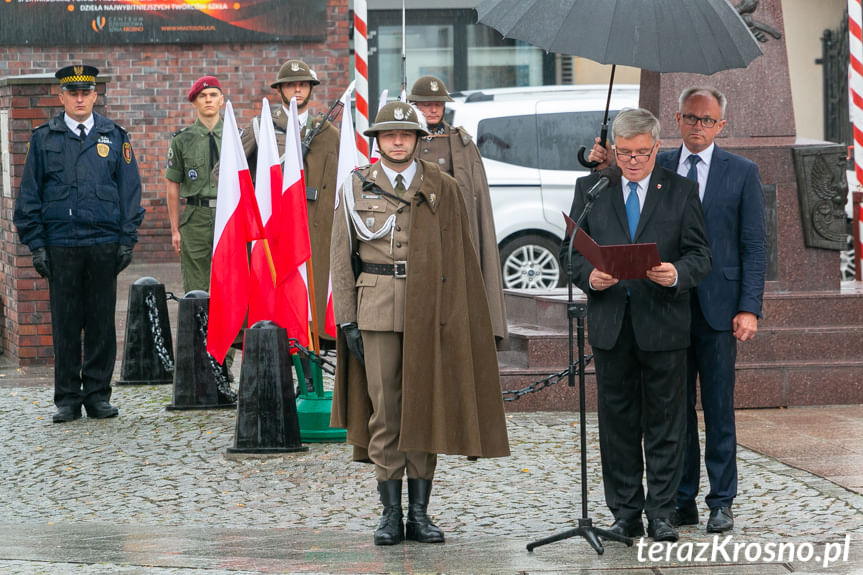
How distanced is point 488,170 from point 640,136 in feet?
29.7

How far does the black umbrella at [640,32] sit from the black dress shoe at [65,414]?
4.62 meters

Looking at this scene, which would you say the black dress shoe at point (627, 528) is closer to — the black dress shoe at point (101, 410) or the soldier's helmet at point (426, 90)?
the soldier's helmet at point (426, 90)

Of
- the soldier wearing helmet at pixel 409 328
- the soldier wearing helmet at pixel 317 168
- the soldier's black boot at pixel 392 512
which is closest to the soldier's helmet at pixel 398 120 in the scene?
the soldier wearing helmet at pixel 409 328

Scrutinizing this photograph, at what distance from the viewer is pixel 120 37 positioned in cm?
1988

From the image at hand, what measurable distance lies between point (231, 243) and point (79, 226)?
1352 mm

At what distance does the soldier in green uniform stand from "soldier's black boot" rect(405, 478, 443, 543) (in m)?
4.83

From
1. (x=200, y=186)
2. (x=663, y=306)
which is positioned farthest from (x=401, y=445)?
(x=200, y=186)

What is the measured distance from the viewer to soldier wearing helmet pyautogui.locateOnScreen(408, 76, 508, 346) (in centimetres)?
899

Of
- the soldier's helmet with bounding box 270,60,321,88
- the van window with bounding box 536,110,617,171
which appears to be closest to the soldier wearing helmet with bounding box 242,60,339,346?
the soldier's helmet with bounding box 270,60,321,88

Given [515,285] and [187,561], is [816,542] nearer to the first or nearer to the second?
[187,561]

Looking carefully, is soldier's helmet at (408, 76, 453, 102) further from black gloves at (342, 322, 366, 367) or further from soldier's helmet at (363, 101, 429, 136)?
black gloves at (342, 322, 366, 367)

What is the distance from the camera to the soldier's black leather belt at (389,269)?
662cm

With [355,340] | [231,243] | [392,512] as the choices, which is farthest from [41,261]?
[392,512]

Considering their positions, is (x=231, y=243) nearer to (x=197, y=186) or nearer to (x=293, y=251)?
(x=293, y=251)
